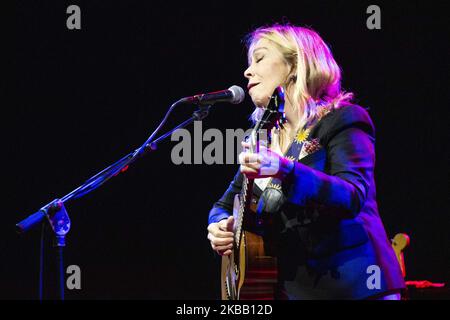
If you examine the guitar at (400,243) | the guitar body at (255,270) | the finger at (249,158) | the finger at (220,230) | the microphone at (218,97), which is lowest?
the guitar at (400,243)

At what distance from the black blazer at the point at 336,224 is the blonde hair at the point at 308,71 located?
4.9 inches

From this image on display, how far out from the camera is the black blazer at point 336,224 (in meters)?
1.84

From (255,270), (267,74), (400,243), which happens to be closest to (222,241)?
(255,270)

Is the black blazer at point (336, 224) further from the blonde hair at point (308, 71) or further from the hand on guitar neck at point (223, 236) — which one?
the hand on guitar neck at point (223, 236)

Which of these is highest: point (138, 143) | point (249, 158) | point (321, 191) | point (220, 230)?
point (138, 143)

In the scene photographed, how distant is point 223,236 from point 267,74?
822 millimetres

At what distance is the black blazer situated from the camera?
1837 millimetres

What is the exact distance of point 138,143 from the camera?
4.37m

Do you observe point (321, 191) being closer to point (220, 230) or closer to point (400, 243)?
point (220, 230)

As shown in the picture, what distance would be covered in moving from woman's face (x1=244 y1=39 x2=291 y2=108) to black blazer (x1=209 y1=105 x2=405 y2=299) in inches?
13.9

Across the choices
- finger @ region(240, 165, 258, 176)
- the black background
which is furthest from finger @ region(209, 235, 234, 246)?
the black background

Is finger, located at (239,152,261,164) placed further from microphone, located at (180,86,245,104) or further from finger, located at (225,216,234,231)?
microphone, located at (180,86,245,104)

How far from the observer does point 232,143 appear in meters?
3.74

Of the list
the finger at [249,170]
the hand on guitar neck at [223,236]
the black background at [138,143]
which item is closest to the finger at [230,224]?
the hand on guitar neck at [223,236]
